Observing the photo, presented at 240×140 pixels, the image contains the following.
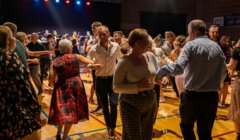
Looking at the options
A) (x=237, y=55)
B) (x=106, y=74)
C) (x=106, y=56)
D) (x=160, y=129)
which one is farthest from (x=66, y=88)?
(x=237, y=55)

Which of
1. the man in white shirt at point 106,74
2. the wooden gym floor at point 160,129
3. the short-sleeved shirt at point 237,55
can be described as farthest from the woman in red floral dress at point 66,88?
the short-sleeved shirt at point 237,55

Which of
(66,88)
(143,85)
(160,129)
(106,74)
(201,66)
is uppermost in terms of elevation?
(201,66)

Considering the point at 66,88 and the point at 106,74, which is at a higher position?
the point at 106,74

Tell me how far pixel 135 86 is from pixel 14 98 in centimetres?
103

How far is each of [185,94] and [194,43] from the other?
1.81ft

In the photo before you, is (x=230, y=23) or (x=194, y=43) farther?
(x=230, y=23)

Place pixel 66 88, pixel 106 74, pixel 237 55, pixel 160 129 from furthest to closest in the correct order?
1. pixel 160 129
2. pixel 106 74
3. pixel 66 88
4. pixel 237 55

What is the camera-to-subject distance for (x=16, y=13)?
1419 centimetres

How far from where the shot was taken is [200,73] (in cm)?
270

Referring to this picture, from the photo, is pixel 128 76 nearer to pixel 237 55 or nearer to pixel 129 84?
pixel 129 84

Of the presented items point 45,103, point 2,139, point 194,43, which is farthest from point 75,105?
point 45,103

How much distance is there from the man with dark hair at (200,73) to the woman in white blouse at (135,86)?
0.30 meters

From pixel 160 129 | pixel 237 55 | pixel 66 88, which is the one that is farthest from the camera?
pixel 160 129

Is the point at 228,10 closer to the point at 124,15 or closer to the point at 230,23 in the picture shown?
the point at 230,23
